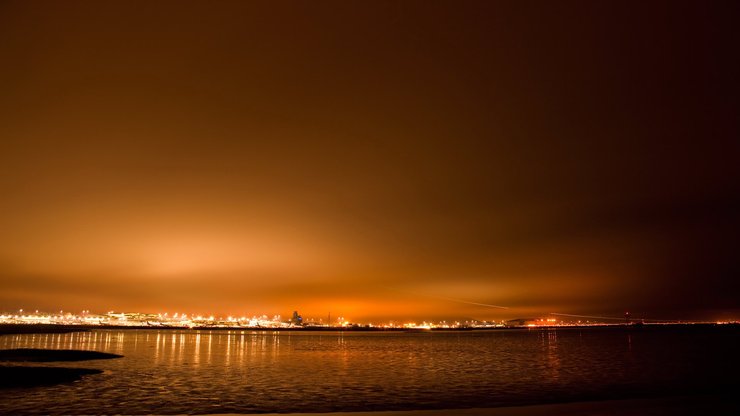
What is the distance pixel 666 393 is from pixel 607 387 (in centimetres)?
359

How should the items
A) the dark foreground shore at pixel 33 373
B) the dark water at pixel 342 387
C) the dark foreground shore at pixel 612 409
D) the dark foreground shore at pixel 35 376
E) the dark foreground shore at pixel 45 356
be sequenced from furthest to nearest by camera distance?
the dark foreground shore at pixel 45 356
the dark foreground shore at pixel 33 373
the dark foreground shore at pixel 35 376
the dark water at pixel 342 387
the dark foreground shore at pixel 612 409

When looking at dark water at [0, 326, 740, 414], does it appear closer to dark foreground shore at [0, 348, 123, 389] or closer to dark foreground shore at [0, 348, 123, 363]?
dark foreground shore at [0, 348, 123, 389]

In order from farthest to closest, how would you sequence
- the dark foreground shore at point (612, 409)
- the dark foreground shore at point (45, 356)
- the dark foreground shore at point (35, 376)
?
1. the dark foreground shore at point (45, 356)
2. the dark foreground shore at point (35, 376)
3. the dark foreground shore at point (612, 409)

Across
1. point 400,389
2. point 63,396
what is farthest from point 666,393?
point 63,396

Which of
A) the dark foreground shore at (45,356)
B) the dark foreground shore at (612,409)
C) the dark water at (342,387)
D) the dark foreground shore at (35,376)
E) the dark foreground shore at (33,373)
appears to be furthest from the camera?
the dark foreground shore at (45,356)

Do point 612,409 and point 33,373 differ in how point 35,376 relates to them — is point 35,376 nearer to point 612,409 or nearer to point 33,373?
point 33,373

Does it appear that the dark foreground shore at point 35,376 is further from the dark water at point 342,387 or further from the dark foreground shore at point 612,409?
the dark foreground shore at point 612,409

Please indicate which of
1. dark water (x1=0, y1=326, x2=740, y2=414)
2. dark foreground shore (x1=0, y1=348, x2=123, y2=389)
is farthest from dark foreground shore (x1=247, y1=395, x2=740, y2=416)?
dark foreground shore (x1=0, y1=348, x2=123, y2=389)

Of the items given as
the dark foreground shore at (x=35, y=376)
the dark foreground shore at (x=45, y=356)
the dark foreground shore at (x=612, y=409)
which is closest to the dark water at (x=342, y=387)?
the dark foreground shore at (x=35, y=376)

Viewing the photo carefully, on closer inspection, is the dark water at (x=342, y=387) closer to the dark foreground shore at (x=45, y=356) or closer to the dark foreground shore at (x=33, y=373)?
the dark foreground shore at (x=33, y=373)

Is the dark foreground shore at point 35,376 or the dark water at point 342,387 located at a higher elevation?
the dark foreground shore at point 35,376

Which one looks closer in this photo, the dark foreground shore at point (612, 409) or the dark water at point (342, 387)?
the dark foreground shore at point (612, 409)

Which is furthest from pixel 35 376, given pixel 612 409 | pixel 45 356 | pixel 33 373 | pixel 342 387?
pixel 612 409

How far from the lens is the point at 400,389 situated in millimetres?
33250
